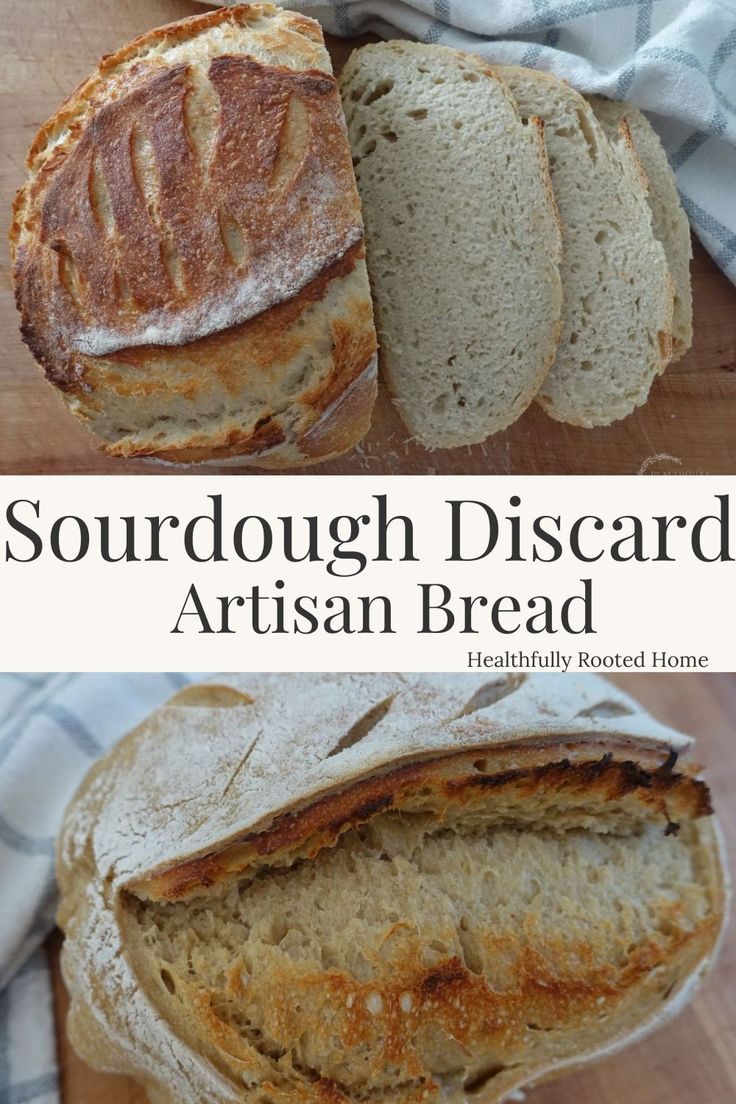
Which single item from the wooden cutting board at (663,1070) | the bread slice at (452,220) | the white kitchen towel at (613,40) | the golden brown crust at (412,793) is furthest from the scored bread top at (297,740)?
the white kitchen towel at (613,40)

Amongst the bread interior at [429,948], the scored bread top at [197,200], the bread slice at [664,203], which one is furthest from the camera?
the bread slice at [664,203]

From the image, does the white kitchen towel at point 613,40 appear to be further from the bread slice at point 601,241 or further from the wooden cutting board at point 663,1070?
the wooden cutting board at point 663,1070

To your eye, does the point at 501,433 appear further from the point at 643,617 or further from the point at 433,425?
the point at 643,617

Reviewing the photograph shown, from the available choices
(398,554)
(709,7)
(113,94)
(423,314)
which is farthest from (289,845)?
(709,7)

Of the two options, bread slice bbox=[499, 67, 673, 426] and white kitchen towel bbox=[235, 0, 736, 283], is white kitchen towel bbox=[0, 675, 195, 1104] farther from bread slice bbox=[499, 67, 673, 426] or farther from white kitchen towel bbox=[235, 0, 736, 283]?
white kitchen towel bbox=[235, 0, 736, 283]

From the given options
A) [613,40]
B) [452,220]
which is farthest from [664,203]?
[452,220]

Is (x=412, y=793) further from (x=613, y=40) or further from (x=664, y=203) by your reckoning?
(x=613, y=40)

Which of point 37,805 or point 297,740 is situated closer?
point 297,740
